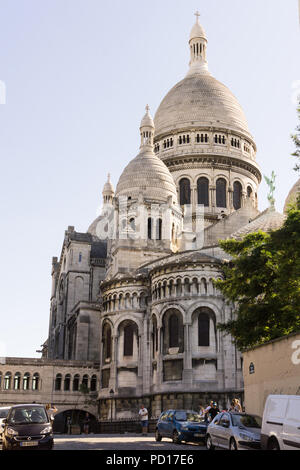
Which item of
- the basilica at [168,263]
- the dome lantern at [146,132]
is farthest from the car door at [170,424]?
the dome lantern at [146,132]

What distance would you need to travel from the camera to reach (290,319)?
28000 mm

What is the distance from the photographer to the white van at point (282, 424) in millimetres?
14898

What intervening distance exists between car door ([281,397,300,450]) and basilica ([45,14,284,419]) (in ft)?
97.8

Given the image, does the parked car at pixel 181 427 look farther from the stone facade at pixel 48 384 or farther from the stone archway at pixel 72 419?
the stone archway at pixel 72 419

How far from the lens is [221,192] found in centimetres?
7419

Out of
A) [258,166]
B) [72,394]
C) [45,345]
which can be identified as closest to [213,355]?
[72,394]

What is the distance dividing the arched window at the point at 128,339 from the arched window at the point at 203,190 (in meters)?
26.1

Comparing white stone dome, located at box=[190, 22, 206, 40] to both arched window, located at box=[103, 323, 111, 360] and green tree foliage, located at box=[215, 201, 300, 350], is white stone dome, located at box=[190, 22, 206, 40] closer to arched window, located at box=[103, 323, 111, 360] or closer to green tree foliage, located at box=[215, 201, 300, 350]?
arched window, located at box=[103, 323, 111, 360]

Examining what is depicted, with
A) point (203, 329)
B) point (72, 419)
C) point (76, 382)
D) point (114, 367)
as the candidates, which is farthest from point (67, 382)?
point (203, 329)

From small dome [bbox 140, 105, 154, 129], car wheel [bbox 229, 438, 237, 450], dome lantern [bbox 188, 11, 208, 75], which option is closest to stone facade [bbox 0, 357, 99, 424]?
small dome [bbox 140, 105, 154, 129]

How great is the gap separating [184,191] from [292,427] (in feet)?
198

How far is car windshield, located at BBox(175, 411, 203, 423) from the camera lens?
2611 cm
